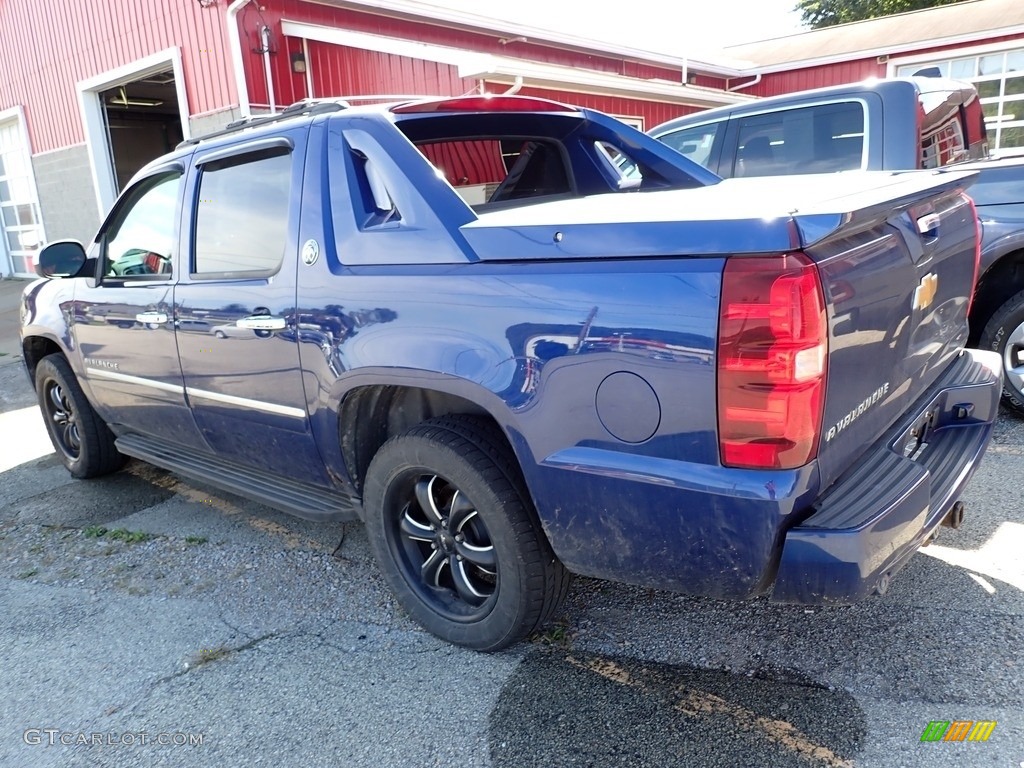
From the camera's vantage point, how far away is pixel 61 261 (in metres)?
4.06

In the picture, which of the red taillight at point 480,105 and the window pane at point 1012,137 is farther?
the window pane at point 1012,137

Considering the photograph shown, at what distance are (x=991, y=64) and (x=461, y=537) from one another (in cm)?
1698

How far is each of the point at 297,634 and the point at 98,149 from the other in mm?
11961

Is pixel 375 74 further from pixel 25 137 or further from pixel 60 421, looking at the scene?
pixel 25 137

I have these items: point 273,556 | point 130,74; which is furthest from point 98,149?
point 273,556

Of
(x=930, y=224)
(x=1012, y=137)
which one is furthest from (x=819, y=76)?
(x=930, y=224)

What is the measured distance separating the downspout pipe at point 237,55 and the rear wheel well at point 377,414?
731cm

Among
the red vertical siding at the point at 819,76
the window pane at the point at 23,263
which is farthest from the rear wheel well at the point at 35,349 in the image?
the red vertical siding at the point at 819,76

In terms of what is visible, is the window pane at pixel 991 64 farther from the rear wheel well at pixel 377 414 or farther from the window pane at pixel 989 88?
the rear wheel well at pixel 377 414

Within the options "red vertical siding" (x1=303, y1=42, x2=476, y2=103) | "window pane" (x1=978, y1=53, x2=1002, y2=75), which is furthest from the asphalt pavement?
"window pane" (x1=978, y1=53, x2=1002, y2=75)

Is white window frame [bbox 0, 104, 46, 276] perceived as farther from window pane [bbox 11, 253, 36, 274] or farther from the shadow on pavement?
the shadow on pavement

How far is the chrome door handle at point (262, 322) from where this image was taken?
2895mm

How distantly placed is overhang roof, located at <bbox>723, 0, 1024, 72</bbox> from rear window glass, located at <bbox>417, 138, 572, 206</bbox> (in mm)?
15037

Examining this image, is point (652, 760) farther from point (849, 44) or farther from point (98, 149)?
point (849, 44)
